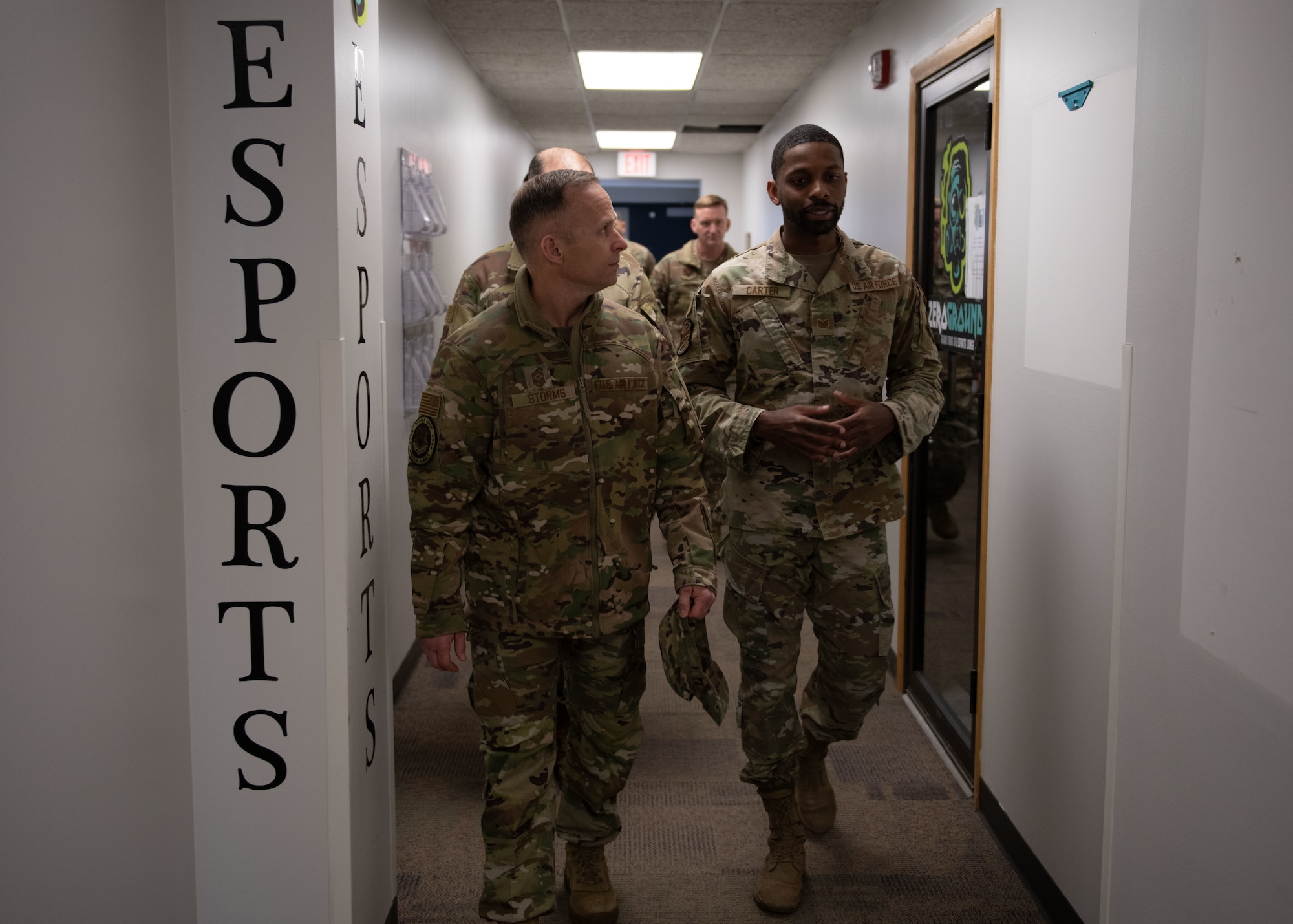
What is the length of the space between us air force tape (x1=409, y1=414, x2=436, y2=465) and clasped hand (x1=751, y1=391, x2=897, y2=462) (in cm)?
79

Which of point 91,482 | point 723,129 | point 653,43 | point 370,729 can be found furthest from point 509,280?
point 723,129

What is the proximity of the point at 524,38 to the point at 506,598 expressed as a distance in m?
4.04

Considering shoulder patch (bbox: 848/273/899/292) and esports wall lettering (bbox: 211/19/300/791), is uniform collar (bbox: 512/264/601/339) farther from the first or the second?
shoulder patch (bbox: 848/273/899/292)

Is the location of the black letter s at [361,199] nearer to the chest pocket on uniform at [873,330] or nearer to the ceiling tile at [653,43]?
the chest pocket on uniform at [873,330]

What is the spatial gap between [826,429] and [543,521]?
69 centimetres

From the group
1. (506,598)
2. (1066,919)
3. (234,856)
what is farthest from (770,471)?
(234,856)

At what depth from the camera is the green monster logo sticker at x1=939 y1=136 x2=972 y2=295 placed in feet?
11.1

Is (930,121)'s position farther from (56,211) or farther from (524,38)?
(56,211)

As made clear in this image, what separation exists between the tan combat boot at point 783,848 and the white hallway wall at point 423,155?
3.26 ft

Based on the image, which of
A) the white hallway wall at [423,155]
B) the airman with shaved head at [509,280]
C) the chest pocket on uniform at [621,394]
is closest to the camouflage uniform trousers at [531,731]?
the white hallway wall at [423,155]

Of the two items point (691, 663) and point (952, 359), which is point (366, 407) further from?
point (952, 359)

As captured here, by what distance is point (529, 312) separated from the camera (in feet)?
6.88

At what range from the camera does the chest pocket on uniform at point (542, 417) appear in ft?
6.84

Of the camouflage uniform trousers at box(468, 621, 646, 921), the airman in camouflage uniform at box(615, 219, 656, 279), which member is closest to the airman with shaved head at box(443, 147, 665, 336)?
the airman in camouflage uniform at box(615, 219, 656, 279)
